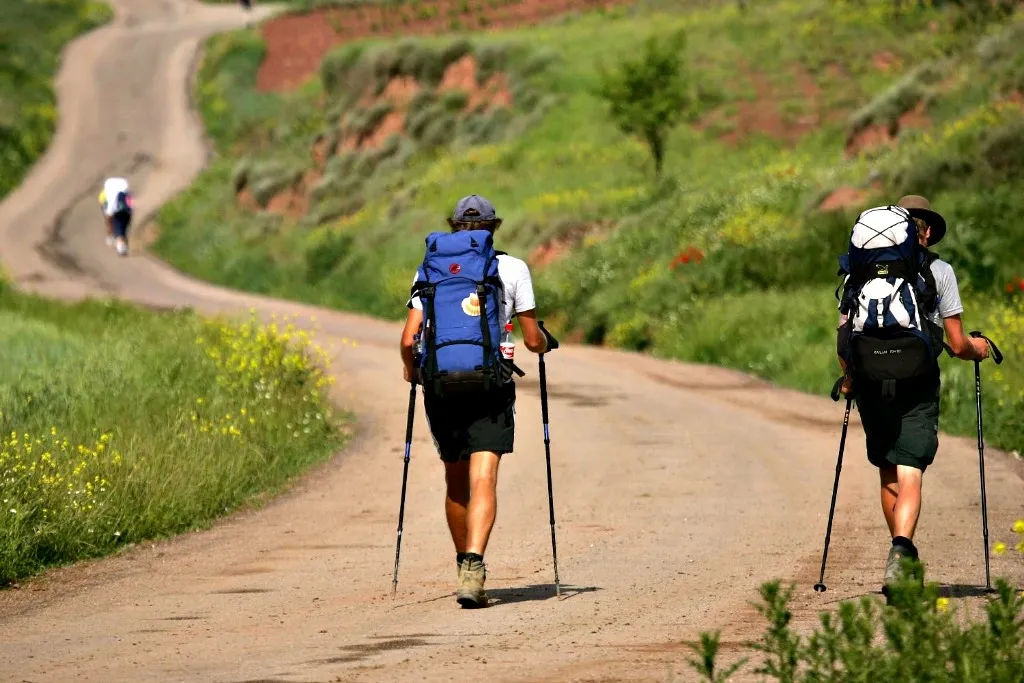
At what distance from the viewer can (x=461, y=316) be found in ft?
28.7

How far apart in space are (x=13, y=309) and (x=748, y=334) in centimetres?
1119

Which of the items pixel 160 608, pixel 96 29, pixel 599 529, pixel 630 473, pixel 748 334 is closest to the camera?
pixel 160 608

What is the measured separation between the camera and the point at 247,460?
1451 centimetres

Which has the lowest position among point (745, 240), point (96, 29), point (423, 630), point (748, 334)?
point (423, 630)

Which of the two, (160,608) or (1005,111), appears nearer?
(160,608)

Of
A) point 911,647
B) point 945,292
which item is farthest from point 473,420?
point 911,647

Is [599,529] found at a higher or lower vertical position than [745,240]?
lower

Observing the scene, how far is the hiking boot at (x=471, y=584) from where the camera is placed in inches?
347

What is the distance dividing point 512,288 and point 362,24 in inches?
2408

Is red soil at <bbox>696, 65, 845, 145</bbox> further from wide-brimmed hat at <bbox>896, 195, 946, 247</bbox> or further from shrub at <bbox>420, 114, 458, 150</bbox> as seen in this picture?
wide-brimmed hat at <bbox>896, 195, 946, 247</bbox>

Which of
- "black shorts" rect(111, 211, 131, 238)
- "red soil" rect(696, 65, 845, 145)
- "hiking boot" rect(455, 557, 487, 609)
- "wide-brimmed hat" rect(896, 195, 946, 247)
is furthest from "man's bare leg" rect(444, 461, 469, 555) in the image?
"black shorts" rect(111, 211, 131, 238)

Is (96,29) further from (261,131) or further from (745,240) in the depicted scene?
(745,240)

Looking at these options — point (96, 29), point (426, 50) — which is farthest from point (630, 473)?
point (96, 29)

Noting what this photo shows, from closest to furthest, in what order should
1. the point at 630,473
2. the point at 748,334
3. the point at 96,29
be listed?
the point at 630,473
the point at 748,334
the point at 96,29
